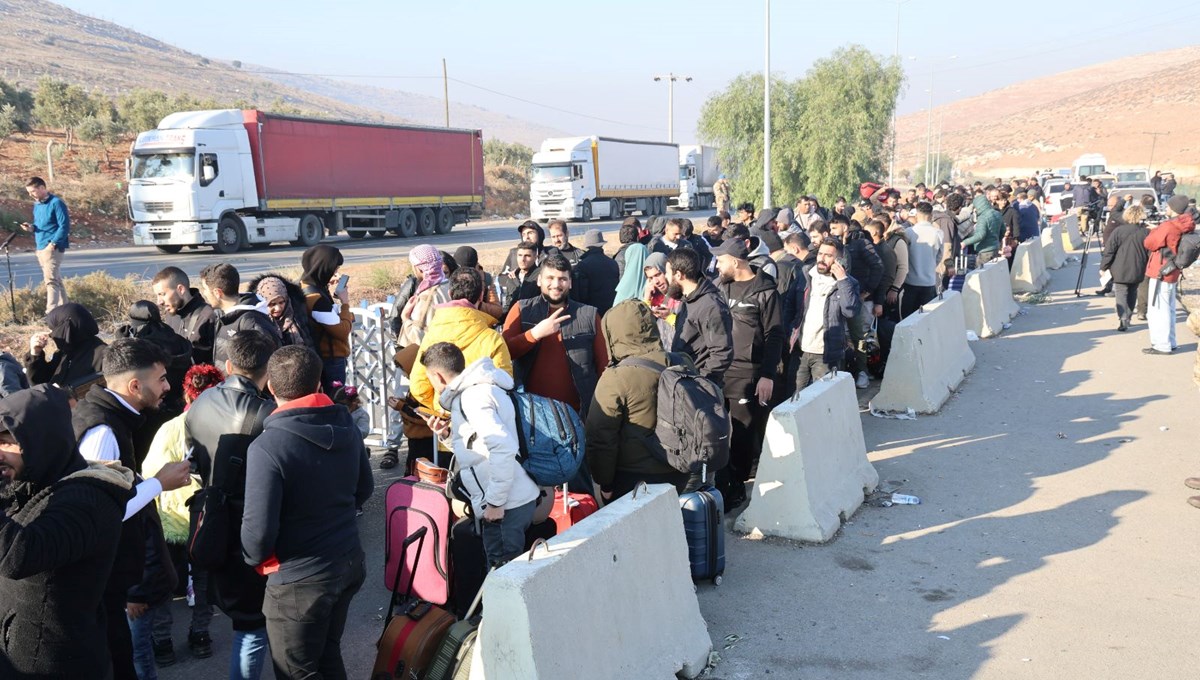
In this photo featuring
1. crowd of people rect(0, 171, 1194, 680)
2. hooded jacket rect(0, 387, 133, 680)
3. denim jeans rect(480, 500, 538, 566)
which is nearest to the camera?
hooded jacket rect(0, 387, 133, 680)

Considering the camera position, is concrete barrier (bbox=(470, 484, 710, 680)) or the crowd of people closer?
the crowd of people

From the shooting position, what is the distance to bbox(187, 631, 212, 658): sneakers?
4.83 metres

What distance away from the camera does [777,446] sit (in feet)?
20.4

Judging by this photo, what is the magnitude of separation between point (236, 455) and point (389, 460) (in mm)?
4007

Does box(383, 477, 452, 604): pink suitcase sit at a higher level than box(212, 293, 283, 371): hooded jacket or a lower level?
lower

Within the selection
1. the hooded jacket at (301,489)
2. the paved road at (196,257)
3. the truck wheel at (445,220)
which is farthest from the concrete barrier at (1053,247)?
the truck wheel at (445,220)

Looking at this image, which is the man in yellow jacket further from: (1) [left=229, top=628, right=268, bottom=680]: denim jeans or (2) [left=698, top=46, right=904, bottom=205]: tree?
(2) [left=698, top=46, right=904, bottom=205]: tree

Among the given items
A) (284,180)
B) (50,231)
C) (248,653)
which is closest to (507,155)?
(284,180)

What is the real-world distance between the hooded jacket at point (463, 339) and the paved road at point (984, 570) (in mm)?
1229

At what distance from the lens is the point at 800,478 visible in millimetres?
6180

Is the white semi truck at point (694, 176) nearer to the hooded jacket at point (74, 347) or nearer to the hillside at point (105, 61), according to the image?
the hillside at point (105, 61)

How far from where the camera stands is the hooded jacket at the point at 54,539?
3.00 m

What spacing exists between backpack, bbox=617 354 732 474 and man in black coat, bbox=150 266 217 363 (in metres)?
2.79

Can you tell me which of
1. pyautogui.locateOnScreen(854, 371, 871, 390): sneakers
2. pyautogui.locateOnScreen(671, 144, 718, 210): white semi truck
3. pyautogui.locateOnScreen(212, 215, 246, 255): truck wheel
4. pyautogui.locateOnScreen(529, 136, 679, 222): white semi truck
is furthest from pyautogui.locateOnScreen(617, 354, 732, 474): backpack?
pyautogui.locateOnScreen(671, 144, 718, 210): white semi truck
